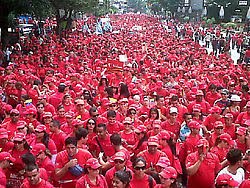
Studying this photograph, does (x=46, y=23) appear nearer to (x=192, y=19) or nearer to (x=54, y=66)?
(x=192, y=19)

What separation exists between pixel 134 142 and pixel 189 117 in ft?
4.61

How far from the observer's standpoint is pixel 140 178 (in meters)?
5.61

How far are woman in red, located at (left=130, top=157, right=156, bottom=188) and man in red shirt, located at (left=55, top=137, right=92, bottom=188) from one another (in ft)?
2.60

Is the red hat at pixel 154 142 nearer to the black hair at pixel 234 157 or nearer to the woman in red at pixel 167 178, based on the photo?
the woman in red at pixel 167 178

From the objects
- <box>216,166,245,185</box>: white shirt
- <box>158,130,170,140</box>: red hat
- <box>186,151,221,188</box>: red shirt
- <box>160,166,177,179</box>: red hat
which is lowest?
<box>186,151,221,188</box>: red shirt

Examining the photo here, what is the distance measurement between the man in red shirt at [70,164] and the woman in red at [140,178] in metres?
0.79

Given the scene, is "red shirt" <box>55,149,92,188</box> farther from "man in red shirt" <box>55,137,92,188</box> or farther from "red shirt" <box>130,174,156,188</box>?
"red shirt" <box>130,174,156,188</box>

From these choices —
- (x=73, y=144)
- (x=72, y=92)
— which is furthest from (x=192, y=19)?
(x=73, y=144)

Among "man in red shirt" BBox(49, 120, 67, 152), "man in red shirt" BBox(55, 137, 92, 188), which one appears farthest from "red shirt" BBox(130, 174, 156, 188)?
"man in red shirt" BBox(49, 120, 67, 152)

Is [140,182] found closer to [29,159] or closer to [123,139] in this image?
[29,159]

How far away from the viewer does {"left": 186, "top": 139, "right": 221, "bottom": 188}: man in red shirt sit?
6.18 metres

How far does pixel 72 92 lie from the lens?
11219 mm

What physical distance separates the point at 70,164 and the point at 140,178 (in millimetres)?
969

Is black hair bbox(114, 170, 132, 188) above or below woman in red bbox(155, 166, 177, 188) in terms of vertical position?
above
